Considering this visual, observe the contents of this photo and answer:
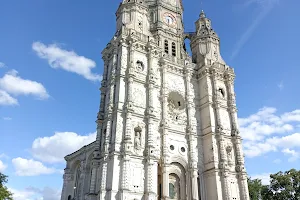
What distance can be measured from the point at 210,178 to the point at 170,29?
19.2 meters

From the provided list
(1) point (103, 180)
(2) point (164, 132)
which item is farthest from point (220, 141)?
(1) point (103, 180)

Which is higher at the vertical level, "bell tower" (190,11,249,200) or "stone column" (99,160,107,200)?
"bell tower" (190,11,249,200)

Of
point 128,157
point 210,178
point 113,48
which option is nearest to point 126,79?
point 113,48

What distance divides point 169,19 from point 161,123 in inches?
650

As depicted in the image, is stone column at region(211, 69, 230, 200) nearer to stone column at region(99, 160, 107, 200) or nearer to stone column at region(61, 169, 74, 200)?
stone column at region(99, 160, 107, 200)

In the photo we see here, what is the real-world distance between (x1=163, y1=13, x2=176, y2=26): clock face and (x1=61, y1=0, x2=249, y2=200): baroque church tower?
1903 mm

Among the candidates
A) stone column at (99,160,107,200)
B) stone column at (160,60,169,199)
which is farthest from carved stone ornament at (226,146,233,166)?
stone column at (99,160,107,200)

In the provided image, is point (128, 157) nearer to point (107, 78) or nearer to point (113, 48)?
point (107, 78)

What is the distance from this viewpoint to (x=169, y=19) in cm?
3884

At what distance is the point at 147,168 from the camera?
24500mm

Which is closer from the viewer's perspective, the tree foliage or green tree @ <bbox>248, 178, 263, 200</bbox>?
the tree foliage

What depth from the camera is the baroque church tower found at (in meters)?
24.2

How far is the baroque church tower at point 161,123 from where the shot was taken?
2423 cm

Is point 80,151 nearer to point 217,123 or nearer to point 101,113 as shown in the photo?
point 101,113
